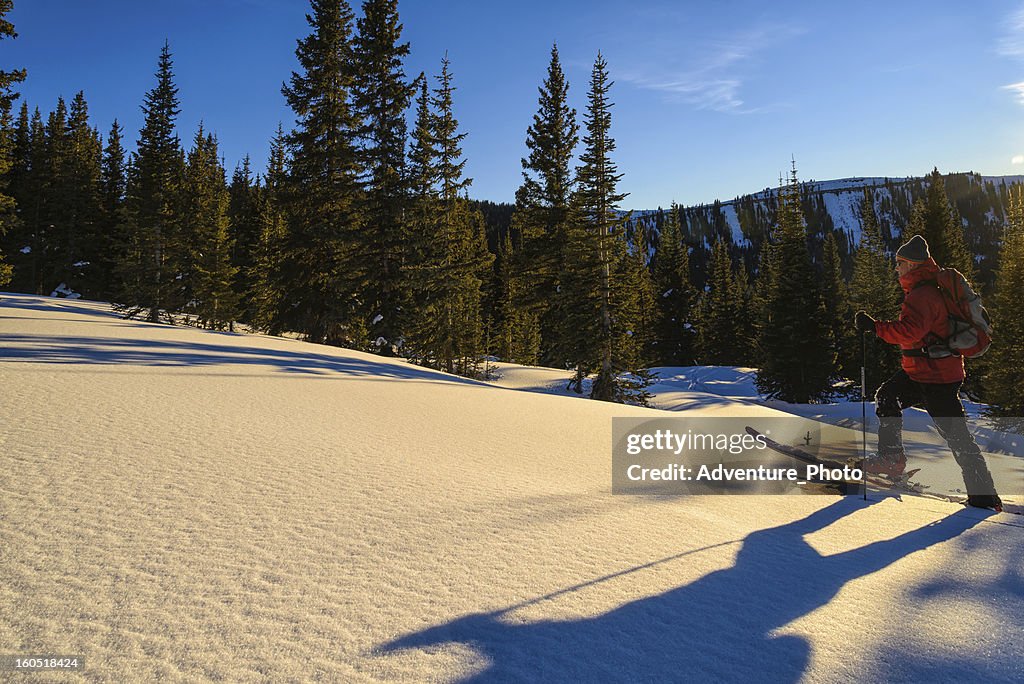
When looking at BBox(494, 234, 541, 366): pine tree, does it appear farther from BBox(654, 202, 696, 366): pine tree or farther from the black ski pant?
the black ski pant

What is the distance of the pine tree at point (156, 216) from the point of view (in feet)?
75.7

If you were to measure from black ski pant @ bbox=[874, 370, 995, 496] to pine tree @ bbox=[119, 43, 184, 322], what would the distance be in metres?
26.1

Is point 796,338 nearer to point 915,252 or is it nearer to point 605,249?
point 605,249

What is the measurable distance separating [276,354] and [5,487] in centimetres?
795

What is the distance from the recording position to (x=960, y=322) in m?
4.65

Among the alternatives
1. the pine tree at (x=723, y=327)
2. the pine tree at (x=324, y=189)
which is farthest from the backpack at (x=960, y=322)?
the pine tree at (x=723, y=327)

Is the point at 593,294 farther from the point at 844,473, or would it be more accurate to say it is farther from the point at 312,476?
the point at 312,476

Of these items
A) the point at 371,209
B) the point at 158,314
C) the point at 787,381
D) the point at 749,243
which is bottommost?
the point at 787,381

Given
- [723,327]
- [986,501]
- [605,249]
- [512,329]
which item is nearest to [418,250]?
[605,249]

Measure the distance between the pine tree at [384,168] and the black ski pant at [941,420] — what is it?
17.5m

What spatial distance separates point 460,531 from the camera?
9.29 ft

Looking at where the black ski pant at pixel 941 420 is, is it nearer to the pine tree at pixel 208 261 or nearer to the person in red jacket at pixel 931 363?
the person in red jacket at pixel 931 363

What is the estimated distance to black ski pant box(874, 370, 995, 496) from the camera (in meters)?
4.56

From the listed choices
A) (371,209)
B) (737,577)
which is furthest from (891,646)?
(371,209)
